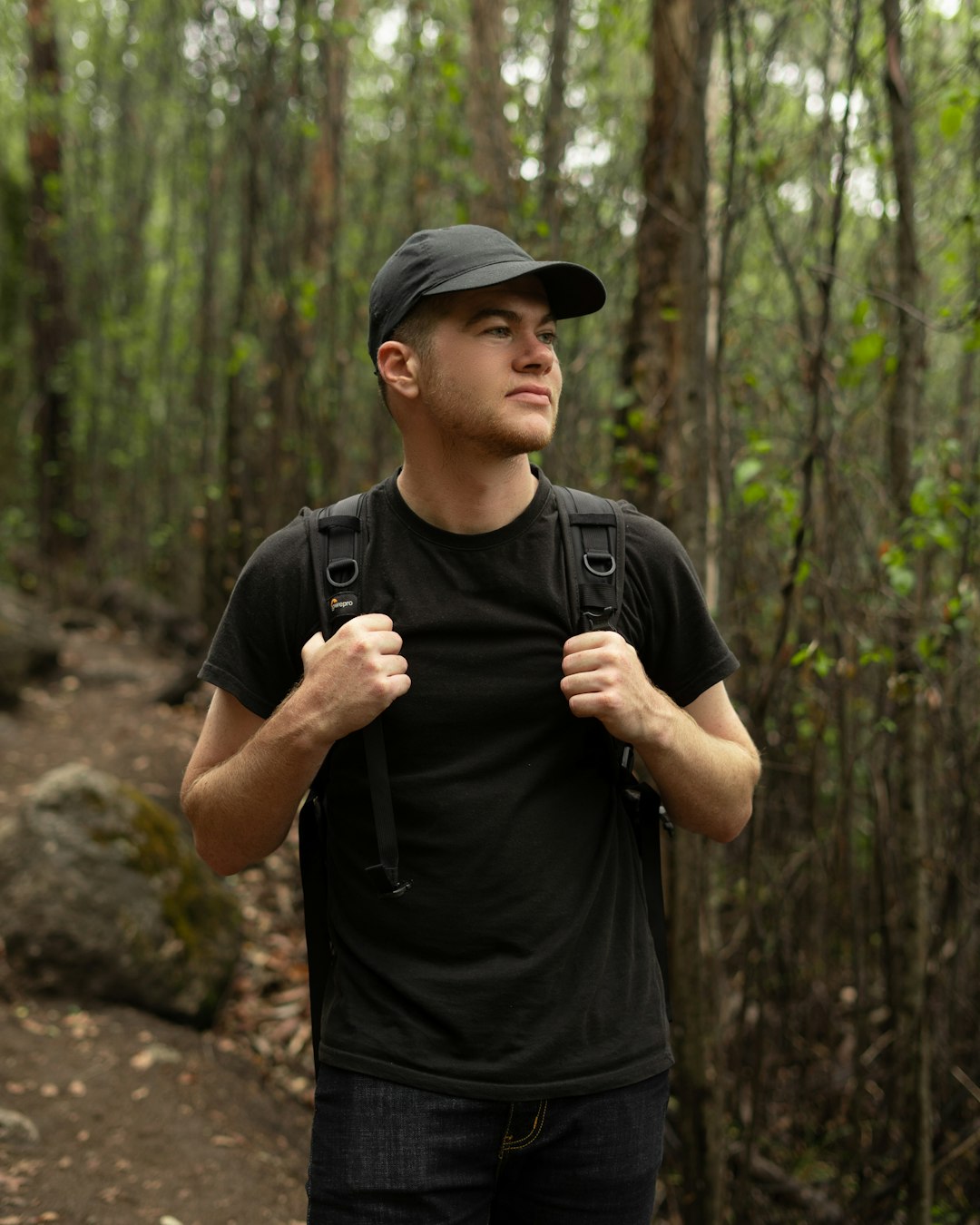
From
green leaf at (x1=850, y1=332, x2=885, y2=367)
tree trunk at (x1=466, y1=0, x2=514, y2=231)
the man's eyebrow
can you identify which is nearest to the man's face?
the man's eyebrow

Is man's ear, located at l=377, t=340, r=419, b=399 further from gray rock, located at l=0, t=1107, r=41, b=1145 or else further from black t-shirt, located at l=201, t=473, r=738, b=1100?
gray rock, located at l=0, t=1107, r=41, b=1145

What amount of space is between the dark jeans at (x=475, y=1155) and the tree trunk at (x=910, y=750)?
224 centimetres

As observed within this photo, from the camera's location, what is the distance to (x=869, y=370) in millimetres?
6250

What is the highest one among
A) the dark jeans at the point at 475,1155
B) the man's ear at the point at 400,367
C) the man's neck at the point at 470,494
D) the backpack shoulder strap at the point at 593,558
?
the man's ear at the point at 400,367

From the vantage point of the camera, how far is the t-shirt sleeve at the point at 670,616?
84.4 inches

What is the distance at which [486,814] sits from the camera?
197 cm

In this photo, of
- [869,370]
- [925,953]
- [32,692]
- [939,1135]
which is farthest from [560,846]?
[32,692]

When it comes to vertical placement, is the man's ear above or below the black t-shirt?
above

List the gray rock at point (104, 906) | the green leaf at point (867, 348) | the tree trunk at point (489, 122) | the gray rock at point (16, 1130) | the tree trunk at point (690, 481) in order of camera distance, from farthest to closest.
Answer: the tree trunk at point (489, 122) < the gray rock at point (104, 906) < the gray rock at point (16, 1130) < the tree trunk at point (690, 481) < the green leaf at point (867, 348)

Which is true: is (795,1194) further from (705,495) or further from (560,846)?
(560,846)

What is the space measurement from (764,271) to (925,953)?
489cm

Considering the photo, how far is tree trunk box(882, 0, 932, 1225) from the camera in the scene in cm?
380

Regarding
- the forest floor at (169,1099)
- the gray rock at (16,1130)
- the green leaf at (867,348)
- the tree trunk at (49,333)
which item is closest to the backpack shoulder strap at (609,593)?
the green leaf at (867,348)

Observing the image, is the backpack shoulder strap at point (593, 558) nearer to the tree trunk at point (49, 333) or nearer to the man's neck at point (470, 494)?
the man's neck at point (470, 494)
